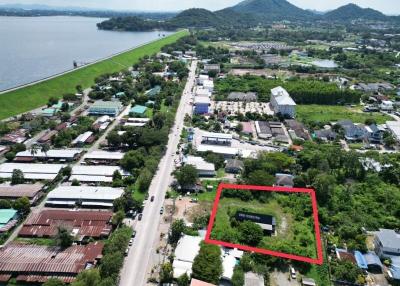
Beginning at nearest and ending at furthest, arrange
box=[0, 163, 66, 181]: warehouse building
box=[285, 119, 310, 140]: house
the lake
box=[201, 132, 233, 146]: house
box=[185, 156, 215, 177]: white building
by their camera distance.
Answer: box=[0, 163, 66, 181]: warehouse building → box=[185, 156, 215, 177]: white building → box=[201, 132, 233, 146]: house → box=[285, 119, 310, 140]: house → the lake

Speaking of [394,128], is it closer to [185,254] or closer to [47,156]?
[185,254]

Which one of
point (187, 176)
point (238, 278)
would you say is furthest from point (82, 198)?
point (238, 278)

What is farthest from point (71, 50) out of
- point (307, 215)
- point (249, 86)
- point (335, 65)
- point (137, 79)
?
point (307, 215)

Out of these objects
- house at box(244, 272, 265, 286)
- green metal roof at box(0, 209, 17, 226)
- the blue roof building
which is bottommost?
green metal roof at box(0, 209, 17, 226)

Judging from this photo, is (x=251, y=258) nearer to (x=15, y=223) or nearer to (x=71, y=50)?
(x=15, y=223)

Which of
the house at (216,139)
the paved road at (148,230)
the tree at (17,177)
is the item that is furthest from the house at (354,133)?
the tree at (17,177)

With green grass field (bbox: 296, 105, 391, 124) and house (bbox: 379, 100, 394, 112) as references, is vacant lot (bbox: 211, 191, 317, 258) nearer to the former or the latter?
green grass field (bbox: 296, 105, 391, 124)

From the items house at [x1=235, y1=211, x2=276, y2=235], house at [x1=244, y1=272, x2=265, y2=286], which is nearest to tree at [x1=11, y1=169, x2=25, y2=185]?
house at [x1=235, y1=211, x2=276, y2=235]

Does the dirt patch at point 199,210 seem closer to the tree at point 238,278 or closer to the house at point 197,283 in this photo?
the tree at point 238,278
